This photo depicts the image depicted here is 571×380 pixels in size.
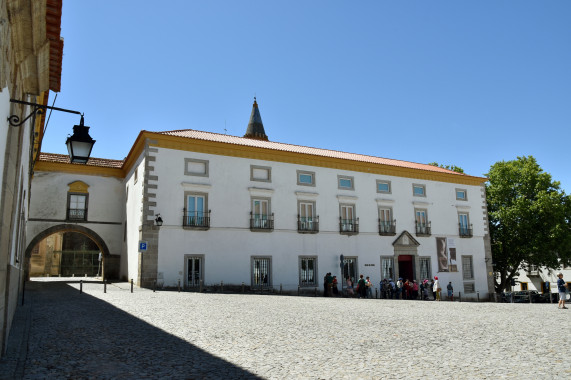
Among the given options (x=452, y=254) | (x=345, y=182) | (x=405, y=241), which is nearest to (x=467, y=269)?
(x=452, y=254)

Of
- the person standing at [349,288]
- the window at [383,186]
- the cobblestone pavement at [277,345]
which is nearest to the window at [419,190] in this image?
the window at [383,186]

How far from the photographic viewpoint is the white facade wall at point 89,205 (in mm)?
24797

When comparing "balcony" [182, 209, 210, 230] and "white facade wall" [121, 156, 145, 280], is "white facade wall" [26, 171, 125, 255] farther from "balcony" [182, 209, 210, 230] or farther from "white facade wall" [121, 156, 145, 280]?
"balcony" [182, 209, 210, 230]

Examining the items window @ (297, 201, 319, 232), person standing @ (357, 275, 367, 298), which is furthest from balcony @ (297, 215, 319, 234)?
person standing @ (357, 275, 367, 298)

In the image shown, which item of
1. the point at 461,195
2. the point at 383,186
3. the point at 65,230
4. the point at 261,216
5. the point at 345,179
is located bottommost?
the point at 65,230

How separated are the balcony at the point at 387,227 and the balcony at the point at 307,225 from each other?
501 centimetres

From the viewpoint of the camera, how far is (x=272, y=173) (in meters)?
25.3

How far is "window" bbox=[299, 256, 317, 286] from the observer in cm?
2496

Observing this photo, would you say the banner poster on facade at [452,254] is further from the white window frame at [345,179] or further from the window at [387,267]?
the white window frame at [345,179]

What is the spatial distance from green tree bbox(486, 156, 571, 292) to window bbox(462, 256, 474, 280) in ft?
23.0

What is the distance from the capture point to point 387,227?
28.3 meters

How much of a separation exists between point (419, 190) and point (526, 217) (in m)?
11.6

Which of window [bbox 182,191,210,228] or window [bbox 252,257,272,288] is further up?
window [bbox 182,191,210,228]

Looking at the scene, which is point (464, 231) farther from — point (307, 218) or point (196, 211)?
point (196, 211)
